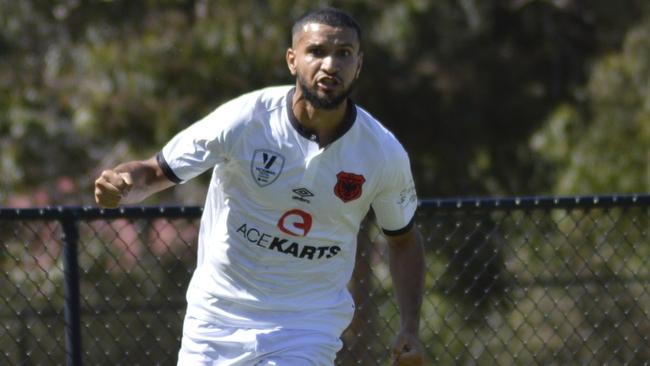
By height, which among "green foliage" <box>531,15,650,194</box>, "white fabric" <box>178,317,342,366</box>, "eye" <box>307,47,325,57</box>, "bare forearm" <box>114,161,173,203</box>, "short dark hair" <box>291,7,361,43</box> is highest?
"green foliage" <box>531,15,650,194</box>

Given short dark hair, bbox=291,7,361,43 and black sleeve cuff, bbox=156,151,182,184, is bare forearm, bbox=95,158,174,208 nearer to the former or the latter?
black sleeve cuff, bbox=156,151,182,184

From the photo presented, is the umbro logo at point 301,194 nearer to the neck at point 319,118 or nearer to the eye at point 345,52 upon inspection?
the neck at point 319,118

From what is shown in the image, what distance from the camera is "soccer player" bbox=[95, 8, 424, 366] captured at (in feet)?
14.8

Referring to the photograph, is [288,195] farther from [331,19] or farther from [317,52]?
[331,19]

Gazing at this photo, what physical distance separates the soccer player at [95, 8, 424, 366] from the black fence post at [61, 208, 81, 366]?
90cm

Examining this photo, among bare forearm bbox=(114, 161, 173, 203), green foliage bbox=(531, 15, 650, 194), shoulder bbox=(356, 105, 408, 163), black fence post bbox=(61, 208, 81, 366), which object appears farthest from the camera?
green foliage bbox=(531, 15, 650, 194)

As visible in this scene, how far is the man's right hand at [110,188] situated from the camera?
166 inches

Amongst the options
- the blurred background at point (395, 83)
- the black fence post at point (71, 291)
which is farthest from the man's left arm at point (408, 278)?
the blurred background at point (395, 83)

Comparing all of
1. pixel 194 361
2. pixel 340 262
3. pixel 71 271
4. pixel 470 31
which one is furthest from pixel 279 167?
pixel 470 31

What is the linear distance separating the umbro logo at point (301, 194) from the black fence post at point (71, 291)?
1.21m

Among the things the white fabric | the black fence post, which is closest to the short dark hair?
the white fabric

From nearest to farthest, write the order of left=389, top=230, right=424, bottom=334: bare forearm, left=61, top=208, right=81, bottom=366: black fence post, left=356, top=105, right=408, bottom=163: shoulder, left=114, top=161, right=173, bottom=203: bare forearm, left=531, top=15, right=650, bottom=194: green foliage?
left=114, top=161, right=173, bottom=203: bare forearm → left=356, top=105, right=408, bottom=163: shoulder → left=389, top=230, right=424, bottom=334: bare forearm → left=61, top=208, right=81, bottom=366: black fence post → left=531, top=15, right=650, bottom=194: green foliage

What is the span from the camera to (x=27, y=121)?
13875 millimetres

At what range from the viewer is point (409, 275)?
4781mm
